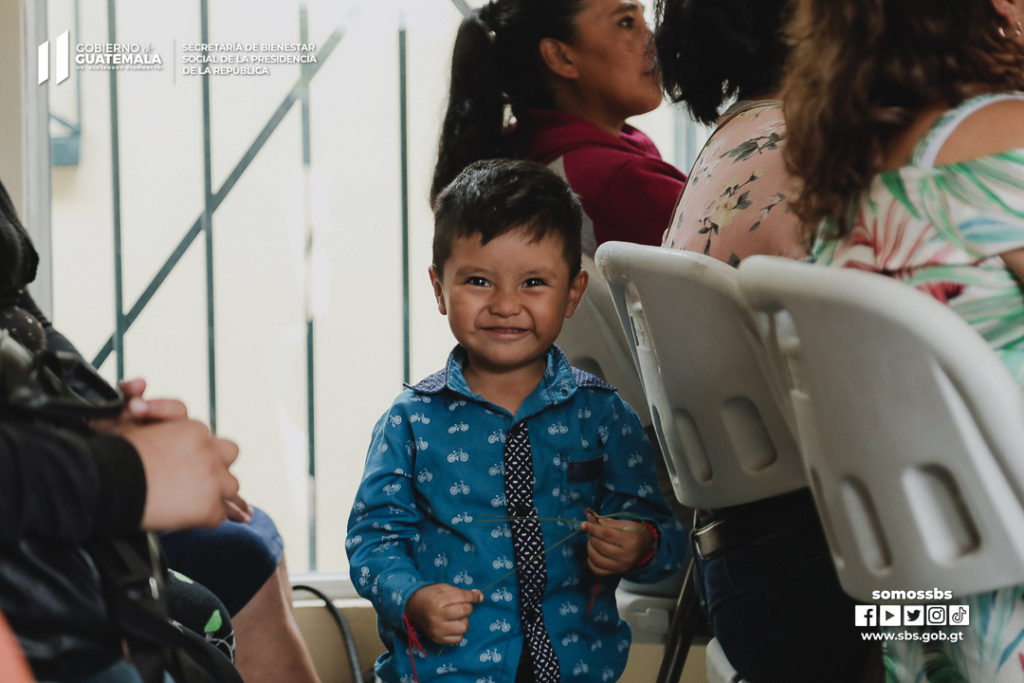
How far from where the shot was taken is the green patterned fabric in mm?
769

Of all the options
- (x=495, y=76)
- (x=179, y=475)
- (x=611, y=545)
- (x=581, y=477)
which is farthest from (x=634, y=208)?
(x=179, y=475)

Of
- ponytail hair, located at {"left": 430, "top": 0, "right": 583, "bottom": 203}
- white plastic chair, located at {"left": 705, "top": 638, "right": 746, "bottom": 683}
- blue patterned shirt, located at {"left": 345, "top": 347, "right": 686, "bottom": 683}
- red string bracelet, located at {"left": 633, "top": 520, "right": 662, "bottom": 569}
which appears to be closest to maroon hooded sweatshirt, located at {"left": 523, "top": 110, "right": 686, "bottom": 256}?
ponytail hair, located at {"left": 430, "top": 0, "right": 583, "bottom": 203}

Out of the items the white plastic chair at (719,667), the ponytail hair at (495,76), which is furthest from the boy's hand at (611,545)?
the ponytail hair at (495,76)

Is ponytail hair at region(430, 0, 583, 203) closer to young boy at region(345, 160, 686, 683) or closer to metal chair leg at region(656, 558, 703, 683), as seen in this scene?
young boy at region(345, 160, 686, 683)

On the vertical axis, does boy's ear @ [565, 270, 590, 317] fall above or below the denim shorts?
above

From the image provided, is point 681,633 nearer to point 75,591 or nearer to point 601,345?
point 601,345

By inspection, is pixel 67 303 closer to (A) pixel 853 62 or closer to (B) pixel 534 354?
(B) pixel 534 354

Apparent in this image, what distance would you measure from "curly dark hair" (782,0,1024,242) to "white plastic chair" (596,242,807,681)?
0.13 meters

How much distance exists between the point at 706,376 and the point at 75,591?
2.05 feet

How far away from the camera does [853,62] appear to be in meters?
0.89

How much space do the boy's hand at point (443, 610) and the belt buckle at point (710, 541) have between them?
260mm

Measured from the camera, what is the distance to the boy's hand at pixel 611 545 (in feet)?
3.75

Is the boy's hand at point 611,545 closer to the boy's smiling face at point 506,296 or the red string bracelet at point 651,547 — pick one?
the red string bracelet at point 651,547

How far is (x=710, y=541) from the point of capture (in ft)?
3.76
